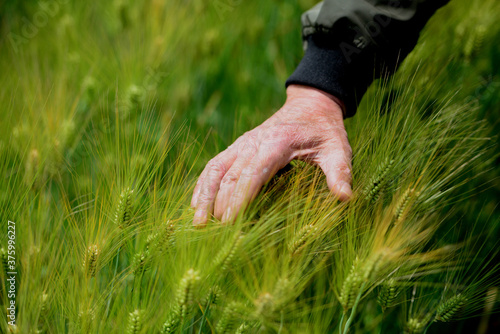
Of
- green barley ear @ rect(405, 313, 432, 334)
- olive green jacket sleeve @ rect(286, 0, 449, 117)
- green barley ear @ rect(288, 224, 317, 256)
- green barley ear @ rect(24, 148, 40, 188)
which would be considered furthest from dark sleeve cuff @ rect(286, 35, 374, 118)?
green barley ear @ rect(24, 148, 40, 188)

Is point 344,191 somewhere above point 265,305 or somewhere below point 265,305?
above

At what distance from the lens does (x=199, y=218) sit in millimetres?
707

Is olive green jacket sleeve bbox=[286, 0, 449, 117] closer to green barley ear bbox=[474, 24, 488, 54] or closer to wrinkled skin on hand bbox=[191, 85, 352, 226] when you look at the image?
wrinkled skin on hand bbox=[191, 85, 352, 226]

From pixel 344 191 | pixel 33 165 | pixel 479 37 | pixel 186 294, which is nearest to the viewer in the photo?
pixel 186 294

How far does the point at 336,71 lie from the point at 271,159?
1.11 ft

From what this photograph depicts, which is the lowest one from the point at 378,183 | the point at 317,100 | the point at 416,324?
the point at 416,324

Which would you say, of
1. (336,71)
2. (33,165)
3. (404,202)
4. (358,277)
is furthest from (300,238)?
(33,165)

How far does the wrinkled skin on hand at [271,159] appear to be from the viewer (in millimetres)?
713

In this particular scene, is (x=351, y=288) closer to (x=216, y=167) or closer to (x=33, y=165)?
(x=216, y=167)

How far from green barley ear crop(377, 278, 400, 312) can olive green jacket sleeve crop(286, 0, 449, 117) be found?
45 cm

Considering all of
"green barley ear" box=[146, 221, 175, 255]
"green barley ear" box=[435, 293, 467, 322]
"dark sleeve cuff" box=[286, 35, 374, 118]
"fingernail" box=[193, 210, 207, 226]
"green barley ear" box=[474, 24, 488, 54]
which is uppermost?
"green barley ear" box=[474, 24, 488, 54]

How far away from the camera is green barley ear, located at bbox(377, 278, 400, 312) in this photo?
2.32 ft

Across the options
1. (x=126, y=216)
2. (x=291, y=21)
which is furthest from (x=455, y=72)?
(x=126, y=216)

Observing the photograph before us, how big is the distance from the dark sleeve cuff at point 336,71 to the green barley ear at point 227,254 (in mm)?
470
